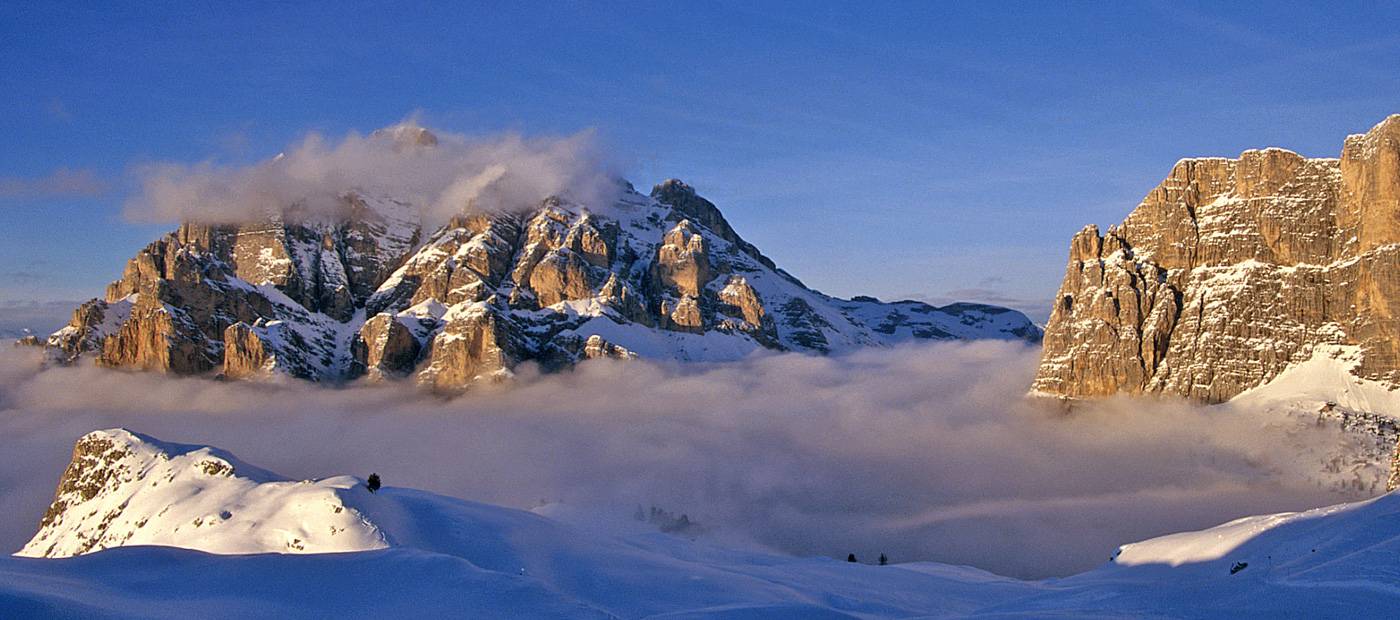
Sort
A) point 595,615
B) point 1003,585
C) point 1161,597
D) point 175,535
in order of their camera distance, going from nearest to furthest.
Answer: point 595,615
point 1161,597
point 1003,585
point 175,535

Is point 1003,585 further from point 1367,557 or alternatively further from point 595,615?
point 595,615

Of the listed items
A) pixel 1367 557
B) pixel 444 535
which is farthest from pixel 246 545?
pixel 1367 557

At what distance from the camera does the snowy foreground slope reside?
29.0 metres

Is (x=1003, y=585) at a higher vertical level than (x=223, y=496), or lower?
lower

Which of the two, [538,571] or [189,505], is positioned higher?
[189,505]

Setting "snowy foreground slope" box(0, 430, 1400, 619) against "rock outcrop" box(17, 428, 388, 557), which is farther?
"rock outcrop" box(17, 428, 388, 557)

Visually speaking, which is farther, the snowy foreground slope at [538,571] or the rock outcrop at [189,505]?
the rock outcrop at [189,505]

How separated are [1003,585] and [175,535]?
54.4 metres

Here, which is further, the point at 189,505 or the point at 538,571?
the point at 189,505

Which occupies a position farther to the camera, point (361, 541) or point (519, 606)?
point (361, 541)

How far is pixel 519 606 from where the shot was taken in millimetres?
29109

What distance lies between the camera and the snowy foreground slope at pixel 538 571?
95.1ft

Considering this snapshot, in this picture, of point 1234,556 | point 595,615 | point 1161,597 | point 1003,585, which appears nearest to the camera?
point 595,615

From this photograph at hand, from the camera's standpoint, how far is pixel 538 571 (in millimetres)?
46344
